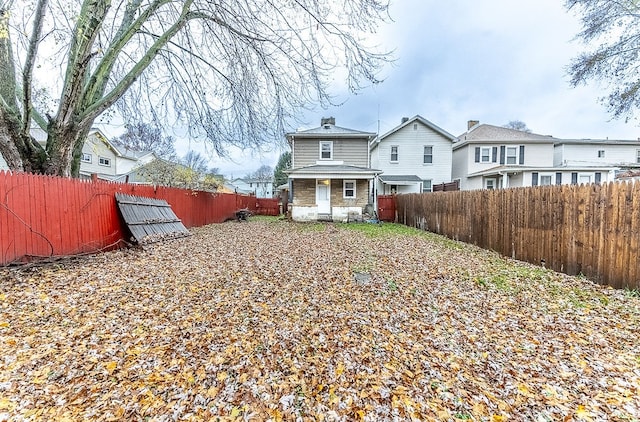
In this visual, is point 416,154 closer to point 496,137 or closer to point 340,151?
point 496,137

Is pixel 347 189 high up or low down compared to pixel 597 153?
down

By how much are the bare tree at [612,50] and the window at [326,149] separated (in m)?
12.3

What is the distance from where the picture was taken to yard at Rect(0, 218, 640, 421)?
7.70ft

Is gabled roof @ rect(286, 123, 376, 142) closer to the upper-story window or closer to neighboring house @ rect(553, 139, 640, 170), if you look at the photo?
the upper-story window

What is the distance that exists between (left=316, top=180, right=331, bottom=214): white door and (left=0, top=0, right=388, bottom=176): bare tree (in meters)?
8.24

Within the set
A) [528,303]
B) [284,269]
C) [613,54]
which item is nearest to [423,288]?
[528,303]

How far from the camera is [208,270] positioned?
6113mm

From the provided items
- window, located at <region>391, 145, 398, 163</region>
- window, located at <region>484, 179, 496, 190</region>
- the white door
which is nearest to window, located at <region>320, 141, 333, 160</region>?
the white door

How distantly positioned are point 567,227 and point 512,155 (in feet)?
63.6

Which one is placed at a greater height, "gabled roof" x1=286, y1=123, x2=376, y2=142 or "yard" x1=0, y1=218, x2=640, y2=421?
"gabled roof" x1=286, y1=123, x2=376, y2=142

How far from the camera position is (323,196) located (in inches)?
744

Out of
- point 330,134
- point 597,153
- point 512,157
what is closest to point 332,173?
point 330,134

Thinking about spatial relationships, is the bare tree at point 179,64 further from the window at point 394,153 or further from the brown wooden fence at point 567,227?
the window at point 394,153

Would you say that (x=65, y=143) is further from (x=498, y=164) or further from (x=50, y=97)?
(x=498, y=164)
